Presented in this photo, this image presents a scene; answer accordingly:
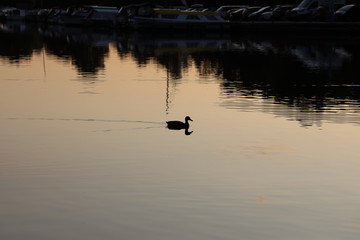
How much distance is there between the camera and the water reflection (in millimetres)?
23781

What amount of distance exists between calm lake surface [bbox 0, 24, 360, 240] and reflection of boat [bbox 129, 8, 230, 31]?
4149 cm

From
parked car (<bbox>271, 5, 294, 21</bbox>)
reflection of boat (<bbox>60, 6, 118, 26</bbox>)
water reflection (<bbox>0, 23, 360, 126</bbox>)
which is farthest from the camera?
reflection of boat (<bbox>60, 6, 118, 26</bbox>)

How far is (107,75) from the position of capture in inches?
1321

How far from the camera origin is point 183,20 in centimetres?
7488

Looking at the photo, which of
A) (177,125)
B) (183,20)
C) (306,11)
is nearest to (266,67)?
(177,125)

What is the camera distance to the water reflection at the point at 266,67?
936 inches

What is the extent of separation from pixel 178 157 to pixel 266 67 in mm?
23593

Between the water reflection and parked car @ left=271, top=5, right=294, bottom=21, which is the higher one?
the water reflection

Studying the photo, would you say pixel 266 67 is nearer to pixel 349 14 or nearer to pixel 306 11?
pixel 349 14

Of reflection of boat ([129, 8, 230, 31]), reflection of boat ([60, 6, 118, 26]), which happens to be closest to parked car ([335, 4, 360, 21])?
reflection of boat ([129, 8, 230, 31])

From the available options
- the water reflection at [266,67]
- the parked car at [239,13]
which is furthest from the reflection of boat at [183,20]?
the parked car at [239,13]

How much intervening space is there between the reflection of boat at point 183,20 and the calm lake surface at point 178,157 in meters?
41.5

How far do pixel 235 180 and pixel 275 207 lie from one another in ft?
5.91

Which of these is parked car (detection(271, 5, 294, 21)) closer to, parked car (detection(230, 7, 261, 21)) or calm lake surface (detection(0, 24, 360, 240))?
parked car (detection(230, 7, 261, 21))
